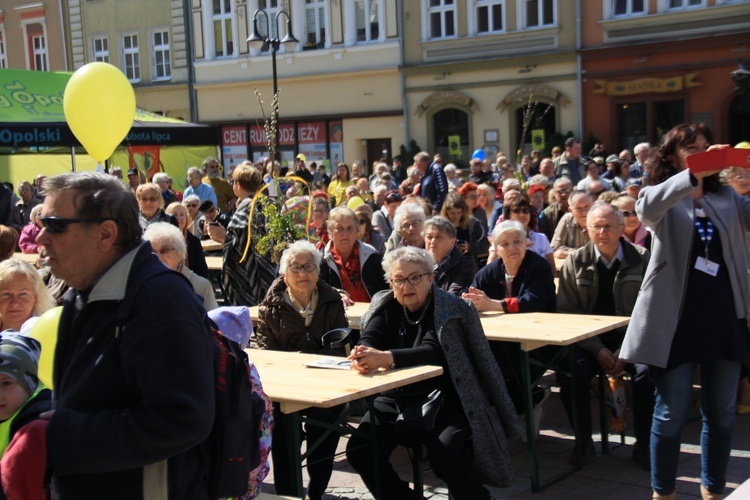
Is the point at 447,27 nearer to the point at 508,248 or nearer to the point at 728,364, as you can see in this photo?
the point at 508,248

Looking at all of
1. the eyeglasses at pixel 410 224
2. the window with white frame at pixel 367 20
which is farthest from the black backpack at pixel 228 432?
the window with white frame at pixel 367 20

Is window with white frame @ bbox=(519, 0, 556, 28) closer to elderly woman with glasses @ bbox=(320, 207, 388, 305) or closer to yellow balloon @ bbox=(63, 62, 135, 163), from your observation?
yellow balloon @ bbox=(63, 62, 135, 163)

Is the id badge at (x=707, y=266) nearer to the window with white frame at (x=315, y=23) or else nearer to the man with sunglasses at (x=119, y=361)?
the man with sunglasses at (x=119, y=361)

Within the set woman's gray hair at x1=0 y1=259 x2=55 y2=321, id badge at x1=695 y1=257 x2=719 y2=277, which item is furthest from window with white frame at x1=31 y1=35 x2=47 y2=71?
id badge at x1=695 y1=257 x2=719 y2=277

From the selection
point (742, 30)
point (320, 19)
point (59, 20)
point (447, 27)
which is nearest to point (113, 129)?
point (742, 30)

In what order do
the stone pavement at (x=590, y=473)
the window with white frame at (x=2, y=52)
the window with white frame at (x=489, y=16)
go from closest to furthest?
1. the stone pavement at (x=590, y=473)
2. the window with white frame at (x=489, y=16)
3. the window with white frame at (x=2, y=52)

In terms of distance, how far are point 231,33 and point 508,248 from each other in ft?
82.3

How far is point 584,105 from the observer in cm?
2236

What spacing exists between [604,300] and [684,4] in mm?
17120

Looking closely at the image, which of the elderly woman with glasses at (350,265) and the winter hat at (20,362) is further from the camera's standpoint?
the elderly woman with glasses at (350,265)

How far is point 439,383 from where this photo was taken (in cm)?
460

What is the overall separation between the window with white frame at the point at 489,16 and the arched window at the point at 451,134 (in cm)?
221

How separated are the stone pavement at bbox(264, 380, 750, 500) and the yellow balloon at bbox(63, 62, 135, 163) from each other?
3704 mm

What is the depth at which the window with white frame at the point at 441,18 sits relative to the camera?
2450 centimetres
